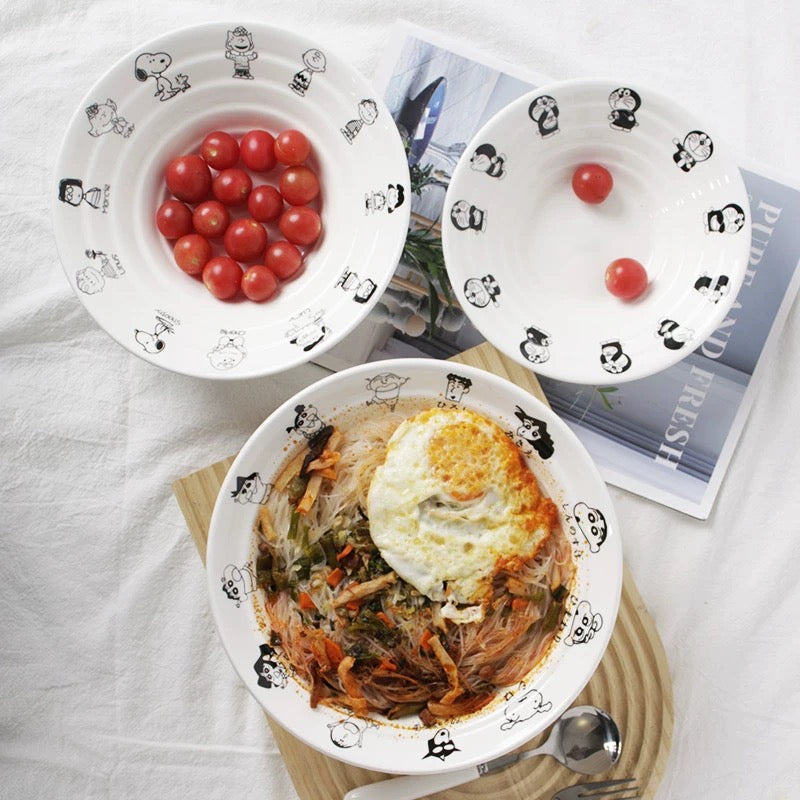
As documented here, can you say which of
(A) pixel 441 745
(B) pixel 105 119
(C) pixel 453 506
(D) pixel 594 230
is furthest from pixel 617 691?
(B) pixel 105 119

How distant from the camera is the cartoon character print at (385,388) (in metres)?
1.57

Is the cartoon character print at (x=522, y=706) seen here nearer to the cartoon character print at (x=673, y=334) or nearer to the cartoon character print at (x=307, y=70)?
the cartoon character print at (x=673, y=334)

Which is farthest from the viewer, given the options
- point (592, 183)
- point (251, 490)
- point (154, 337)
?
point (592, 183)

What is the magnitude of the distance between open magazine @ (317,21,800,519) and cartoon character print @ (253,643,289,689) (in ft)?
2.10

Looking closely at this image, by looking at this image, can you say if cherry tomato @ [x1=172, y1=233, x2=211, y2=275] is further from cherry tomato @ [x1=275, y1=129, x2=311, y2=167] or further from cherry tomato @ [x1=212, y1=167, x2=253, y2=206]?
cherry tomato @ [x1=275, y1=129, x2=311, y2=167]

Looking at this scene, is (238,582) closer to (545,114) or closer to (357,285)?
(357,285)

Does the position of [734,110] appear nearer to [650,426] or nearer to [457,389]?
[650,426]

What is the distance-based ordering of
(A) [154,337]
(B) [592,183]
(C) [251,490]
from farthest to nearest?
(B) [592,183]
(A) [154,337]
(C) [251,490]

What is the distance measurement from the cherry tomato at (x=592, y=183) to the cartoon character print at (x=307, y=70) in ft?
1.97

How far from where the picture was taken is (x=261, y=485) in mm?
1588

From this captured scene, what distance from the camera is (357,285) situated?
170 centimetres

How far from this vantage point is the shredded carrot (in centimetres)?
164

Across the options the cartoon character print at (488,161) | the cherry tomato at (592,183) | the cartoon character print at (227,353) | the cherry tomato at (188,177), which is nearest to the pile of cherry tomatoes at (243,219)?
the cherry tomato at (188,177)

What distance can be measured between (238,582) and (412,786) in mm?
540
